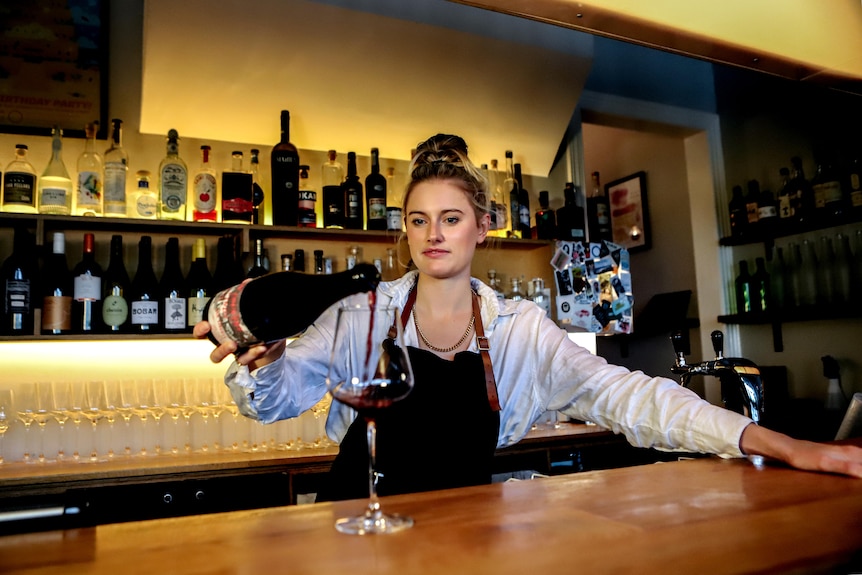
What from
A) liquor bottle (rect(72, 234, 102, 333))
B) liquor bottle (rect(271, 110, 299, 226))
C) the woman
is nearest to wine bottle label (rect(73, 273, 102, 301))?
liquor bottle (rect(72, 234, 102, 333))

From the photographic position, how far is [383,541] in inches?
27.6

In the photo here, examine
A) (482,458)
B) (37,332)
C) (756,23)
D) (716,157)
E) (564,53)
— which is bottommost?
(482,458)

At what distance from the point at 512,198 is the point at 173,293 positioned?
1600 millimetres

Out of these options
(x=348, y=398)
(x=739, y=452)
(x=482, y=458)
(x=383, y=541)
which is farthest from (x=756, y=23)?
(x=383, y=541)

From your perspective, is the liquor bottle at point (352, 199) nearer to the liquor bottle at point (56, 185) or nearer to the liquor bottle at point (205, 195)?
the liquor bottle at point (205, 195)

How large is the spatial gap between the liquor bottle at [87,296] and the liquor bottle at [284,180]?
0.68 m

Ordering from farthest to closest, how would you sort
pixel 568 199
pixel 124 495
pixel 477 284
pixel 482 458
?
1. pixel 568 199
2. pixel 124 495
3. pixel 477 284
4. pixel 482 458

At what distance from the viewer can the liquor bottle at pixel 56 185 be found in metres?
2.37

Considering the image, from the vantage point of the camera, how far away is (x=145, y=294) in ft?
8.40

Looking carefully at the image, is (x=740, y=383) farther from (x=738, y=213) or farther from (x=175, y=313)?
(x=738, y=213)

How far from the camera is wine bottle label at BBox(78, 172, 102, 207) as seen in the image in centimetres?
244

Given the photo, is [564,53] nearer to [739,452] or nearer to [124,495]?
[739,452]

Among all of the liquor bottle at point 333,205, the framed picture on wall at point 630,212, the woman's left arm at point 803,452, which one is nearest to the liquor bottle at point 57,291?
the liquor bottle at point 333,205

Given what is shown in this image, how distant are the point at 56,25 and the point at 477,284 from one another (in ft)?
6.51
